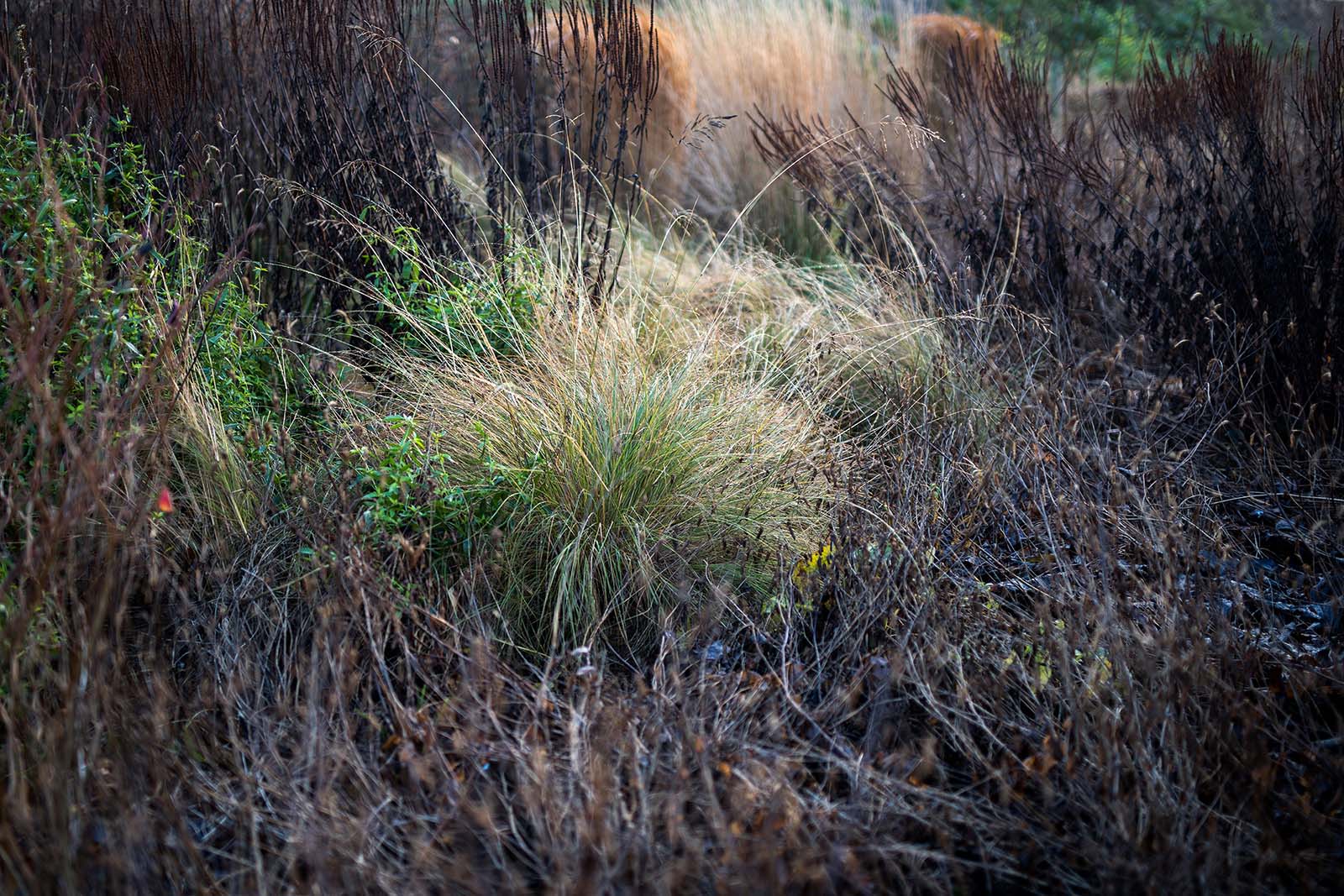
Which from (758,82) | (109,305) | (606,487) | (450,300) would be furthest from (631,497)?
(758,82)

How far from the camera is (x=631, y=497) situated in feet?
7.61

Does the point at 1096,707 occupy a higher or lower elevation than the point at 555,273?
lower

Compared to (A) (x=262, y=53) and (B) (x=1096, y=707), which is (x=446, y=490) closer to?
(B) (x=1096, y=707)

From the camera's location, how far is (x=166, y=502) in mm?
1668

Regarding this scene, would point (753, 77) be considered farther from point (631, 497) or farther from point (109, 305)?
point (109, 305)

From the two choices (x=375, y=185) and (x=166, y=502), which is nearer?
(x=166, y=502)

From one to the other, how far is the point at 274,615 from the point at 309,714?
609 millimetres

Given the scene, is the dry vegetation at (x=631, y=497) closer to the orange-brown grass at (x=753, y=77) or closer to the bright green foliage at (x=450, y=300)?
the bright green foliage at (x=450, y=300)

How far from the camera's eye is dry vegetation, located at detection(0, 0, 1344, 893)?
153cm

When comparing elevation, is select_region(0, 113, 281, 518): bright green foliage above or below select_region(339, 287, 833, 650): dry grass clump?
above

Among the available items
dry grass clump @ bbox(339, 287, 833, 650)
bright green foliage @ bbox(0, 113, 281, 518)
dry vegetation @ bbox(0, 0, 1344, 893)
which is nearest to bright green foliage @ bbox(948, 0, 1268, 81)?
dry vegetation @ bbox(0, 0, 1344, 893)

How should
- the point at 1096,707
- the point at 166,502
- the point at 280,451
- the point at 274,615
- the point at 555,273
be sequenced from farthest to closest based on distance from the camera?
the point at 555,273 < the point at 280,451 < the point at 274,615 < the point at 1096,707 < the point at 166,502

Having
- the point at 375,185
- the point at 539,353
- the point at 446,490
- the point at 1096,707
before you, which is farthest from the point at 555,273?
the point at 1096,707

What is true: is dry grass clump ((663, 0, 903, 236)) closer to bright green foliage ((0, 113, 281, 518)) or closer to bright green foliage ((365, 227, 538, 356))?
bright green foliage ((365, 227, 538, 356))
